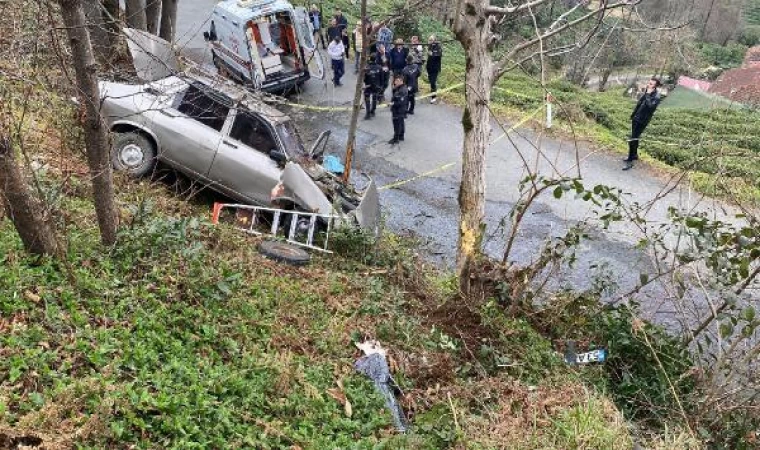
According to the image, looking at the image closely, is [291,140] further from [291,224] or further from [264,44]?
[264,44]

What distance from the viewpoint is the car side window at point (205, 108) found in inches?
352

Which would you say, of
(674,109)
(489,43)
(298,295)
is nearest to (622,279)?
→ (489,43)

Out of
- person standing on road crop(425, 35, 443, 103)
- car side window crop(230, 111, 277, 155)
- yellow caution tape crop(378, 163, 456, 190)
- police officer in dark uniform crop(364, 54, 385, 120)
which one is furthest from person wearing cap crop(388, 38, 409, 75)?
car side window crop(230, 111, 277, 155)

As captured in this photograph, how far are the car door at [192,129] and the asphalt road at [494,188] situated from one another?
6.78ft

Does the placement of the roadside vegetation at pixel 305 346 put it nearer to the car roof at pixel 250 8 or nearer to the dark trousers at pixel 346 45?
the car roof at pixel 250 8

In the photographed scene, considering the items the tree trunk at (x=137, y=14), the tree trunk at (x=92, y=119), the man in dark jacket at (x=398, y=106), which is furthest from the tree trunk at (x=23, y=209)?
the man in dark jacket at (x=398, y=106)

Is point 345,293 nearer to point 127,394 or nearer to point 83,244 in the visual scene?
point 83,244

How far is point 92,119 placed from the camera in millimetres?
5215

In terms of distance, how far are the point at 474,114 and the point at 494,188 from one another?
16.3 feet

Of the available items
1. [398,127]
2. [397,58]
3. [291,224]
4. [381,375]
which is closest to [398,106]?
[398,127]

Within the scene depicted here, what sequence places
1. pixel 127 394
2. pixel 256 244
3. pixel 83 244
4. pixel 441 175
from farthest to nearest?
pixel 441 175 → pixel 256 244 → pixel 83 244 → pixel 127 394

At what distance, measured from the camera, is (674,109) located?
23.5m

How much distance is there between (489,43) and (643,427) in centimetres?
440

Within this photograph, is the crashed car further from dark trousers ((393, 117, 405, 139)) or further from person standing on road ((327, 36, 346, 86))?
person standing on road ((327, 36, 346, 86))
